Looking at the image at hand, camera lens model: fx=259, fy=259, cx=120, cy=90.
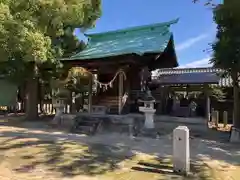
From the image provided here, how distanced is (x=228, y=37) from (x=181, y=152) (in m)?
6.12

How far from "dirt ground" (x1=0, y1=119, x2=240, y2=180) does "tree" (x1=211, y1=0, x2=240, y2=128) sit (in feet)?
11.0

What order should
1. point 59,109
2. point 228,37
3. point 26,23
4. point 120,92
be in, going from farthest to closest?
point 59,109
point 120,92
point 228,37
point 26,23

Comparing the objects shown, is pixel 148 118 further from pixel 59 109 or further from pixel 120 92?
pixel 59 109

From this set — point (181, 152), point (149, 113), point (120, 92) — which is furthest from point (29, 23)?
point (120, 92)

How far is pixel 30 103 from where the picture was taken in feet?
53.1

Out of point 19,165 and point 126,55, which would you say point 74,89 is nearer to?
point 126,55

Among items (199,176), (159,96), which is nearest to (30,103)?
(159,96)

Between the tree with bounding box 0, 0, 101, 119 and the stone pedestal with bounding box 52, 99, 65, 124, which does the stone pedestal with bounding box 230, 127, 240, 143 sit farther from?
the stone pedestal with bounding box 52, 99, 65, 124

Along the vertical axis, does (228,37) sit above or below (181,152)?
above

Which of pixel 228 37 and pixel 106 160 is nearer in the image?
pixel 106 160

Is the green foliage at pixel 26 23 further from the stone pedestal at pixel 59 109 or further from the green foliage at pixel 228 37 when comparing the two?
the stone pedestal at pixel 59 109

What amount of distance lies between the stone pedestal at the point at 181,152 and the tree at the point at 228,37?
5311 millimetres

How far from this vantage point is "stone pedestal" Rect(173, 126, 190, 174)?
20.6 feet

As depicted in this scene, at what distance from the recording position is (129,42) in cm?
1630
